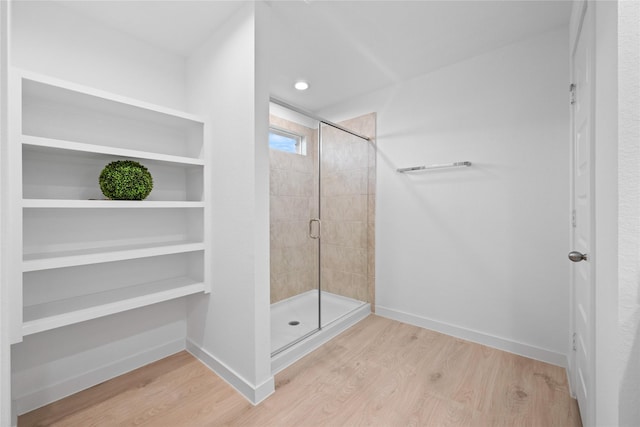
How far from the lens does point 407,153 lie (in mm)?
2602

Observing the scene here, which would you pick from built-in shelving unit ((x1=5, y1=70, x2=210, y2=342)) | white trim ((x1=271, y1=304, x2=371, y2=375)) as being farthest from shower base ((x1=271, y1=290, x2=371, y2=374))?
built-in shelving unit ((x1=5, y1=70, x2=210, y2=342))

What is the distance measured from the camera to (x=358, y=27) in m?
1.88

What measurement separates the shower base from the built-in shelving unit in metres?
0.73

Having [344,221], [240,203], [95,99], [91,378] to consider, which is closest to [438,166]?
[344,221]

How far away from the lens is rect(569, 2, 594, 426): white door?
3.94ft

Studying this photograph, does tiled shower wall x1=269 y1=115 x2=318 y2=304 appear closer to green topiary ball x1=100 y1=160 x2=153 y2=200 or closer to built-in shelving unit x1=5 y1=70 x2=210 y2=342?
built-in shelving unit x1=5 y1=70 x2=210 y2=342

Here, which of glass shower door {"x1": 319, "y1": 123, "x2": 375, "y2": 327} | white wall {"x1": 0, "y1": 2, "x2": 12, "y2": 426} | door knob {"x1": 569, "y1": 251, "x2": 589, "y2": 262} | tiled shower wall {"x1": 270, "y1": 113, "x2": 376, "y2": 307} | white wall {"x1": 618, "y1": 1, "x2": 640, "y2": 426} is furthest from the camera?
glass shower door {"x1": 319, "y1": 123, "x2": 375, "y2": 327}

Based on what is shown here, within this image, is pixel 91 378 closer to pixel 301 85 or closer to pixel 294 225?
pixel 294 225

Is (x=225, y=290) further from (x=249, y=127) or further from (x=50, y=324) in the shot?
(x=249, y=127)

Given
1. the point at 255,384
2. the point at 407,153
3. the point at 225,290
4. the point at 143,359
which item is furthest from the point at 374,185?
the point at 143,359

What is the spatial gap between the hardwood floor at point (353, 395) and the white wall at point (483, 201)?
38 cm

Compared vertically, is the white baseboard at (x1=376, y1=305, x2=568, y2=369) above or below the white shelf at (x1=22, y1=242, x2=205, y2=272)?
below

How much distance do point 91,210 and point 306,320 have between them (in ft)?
6.03

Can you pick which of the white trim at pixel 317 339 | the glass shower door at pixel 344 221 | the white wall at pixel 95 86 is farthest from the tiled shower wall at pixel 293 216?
the white wall at pixel 95 86
